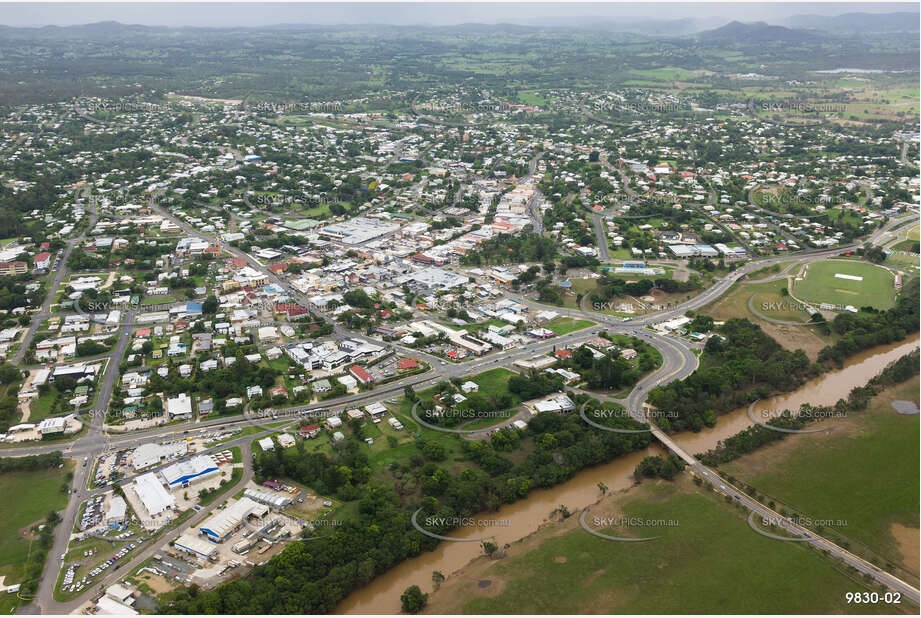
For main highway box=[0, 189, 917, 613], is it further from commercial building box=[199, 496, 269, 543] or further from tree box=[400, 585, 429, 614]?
tree box=[400, 585, 429, 614]

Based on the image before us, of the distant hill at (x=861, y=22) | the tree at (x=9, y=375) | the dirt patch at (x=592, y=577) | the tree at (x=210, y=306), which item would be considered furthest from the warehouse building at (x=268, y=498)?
the distant hill at (x=861, y=22)

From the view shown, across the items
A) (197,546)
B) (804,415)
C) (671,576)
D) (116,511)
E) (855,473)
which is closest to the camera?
(671,576)

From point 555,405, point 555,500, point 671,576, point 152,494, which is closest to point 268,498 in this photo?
point 152,494

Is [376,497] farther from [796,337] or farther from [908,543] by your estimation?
[796,337]

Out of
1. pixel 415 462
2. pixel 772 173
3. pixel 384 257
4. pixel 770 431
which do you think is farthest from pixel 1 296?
pixel 772 173

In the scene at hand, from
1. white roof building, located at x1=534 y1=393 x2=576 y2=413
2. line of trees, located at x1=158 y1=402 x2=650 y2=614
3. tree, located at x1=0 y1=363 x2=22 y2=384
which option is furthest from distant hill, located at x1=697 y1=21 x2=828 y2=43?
tree, located at x1=0 y1=363 x2=22 y2=384

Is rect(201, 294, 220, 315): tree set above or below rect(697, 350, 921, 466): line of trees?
above
